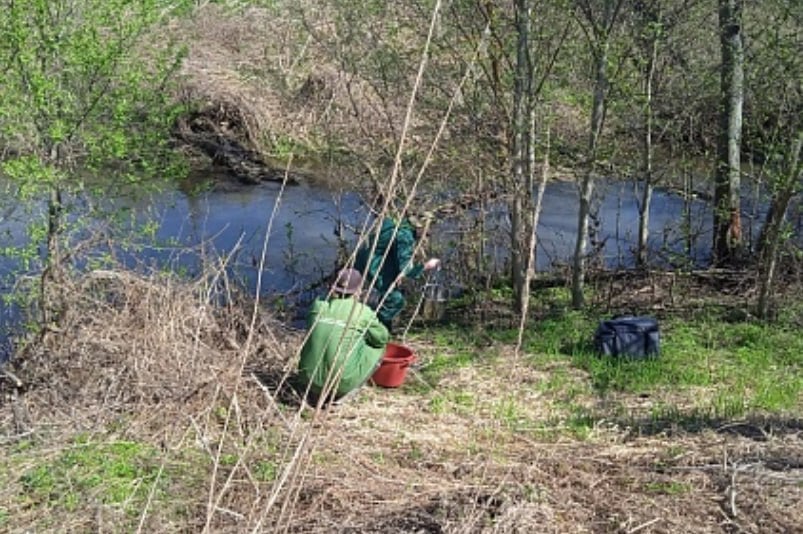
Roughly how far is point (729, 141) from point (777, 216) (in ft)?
6.35

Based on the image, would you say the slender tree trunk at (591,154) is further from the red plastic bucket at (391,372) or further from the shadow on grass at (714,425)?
the shadow on grass at (714,425)

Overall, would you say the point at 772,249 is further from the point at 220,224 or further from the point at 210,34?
the point at 210,34

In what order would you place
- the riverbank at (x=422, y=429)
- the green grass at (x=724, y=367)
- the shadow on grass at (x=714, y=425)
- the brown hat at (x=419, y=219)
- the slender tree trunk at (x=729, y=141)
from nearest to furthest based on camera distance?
the brown hat at (x=419, y=219) → the riverbank at (x=422, y=429) → the shadow on grass at (x=714, y=425) → the green grass at (x=724, y=367) → the slender tree trunk at (x=729, y=141)

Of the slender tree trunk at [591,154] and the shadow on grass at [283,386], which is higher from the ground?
the slender tree trunk at [591,154]

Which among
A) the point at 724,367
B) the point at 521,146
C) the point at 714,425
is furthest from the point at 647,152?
the point at 714,425

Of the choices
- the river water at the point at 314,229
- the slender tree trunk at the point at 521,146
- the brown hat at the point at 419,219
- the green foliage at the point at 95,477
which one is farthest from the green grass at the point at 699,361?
the green foliage at the point at 95,477

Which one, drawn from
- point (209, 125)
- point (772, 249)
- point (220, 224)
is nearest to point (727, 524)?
point (772, 249)

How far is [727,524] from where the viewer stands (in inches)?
212

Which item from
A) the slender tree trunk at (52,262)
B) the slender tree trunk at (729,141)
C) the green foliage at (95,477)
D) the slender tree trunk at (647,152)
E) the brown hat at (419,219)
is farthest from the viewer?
the slender tree trunk at (729,141)

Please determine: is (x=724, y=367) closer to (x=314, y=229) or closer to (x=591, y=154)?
(x=591, y=154)

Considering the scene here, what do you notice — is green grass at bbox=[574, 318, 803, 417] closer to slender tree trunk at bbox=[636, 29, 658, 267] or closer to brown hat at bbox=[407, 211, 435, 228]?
brown hat at bbox=[407, 211, 435, 228]

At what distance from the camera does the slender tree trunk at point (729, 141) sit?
1084 centimetres

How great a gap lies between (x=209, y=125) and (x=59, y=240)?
37.7 ft

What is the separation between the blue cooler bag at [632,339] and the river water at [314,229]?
109 inches
